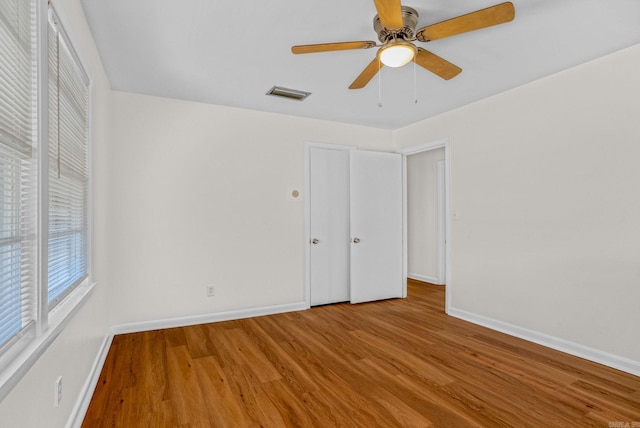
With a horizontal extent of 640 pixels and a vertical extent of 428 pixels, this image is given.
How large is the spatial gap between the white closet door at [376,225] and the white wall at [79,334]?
278 cm

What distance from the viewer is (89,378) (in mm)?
2287

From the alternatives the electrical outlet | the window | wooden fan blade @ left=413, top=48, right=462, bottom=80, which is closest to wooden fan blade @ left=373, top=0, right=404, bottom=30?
wooden fan blade @ left=413, top=48, right=462, bottom=80

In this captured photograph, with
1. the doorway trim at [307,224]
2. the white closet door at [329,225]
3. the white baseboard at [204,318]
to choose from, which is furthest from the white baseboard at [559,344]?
the white baseboard at [204,318]

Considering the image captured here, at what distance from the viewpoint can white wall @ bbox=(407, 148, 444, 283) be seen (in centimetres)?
607

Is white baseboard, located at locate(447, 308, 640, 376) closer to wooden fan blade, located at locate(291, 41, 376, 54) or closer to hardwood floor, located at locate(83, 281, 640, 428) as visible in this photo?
hardwood floor, located at locate(83, 281, 640, 428)

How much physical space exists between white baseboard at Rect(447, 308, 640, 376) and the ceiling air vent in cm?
295

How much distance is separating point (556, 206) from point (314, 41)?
251cm

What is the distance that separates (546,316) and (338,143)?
9.80 feet

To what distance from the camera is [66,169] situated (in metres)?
1.94

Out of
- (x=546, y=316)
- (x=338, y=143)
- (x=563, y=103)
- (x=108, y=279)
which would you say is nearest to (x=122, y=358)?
(x=108, y=279)

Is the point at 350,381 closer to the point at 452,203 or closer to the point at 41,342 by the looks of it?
the point at 41,342

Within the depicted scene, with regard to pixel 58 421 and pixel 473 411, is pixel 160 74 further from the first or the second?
pixel 473 411

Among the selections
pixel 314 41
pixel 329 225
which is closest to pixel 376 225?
Result: pixel 329 225

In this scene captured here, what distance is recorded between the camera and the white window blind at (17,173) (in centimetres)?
112
